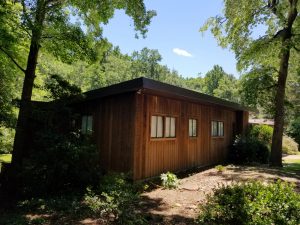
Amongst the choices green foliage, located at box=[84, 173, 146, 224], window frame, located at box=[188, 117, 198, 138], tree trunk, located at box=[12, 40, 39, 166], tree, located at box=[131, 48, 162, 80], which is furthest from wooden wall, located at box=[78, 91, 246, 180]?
tree, located at box=[131, 48, 162, 80]

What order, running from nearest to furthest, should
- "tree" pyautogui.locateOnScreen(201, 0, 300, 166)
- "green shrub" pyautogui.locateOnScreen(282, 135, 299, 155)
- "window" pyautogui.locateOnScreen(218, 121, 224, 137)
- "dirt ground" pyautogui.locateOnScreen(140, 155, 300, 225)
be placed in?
"dirt ground" pyautogui.locateOnScreen(140, 155, 300, 225) → "tree" pyautogui.locateOnScreen(201, 0, 300, 166) → "window" pyautogui.locateOnScreen(218, 121, 224, 137) → "green shrub" pyautogui.locateOnScreen(282, 135, 299, 155)

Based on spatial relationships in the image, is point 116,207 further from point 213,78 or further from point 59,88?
point 213,78

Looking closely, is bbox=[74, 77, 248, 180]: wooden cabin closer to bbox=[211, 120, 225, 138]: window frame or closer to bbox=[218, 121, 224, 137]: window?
bbox=[211, 120, 225, 138]: window frame

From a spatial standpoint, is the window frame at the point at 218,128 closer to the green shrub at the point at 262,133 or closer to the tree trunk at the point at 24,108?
the green shrub at the point at 262,133

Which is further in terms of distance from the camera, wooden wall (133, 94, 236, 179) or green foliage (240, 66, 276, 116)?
green foliage (240, 66, 276, 116)

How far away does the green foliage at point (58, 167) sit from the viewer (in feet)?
24.1

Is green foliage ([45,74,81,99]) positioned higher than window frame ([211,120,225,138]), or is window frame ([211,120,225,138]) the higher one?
green foliage ([45,74,81,99])

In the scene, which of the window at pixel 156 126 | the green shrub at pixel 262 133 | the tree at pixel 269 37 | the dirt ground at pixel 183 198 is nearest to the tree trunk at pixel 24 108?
the window at pixel 156 126

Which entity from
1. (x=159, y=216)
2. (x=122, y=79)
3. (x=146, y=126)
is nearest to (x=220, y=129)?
(x=146, y=126)

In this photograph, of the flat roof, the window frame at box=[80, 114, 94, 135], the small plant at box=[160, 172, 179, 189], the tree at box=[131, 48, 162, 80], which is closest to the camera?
the flat roof

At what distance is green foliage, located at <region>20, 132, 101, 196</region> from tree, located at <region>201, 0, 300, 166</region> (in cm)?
904

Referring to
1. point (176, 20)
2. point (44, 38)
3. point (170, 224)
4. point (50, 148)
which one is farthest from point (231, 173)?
point (176, 20)

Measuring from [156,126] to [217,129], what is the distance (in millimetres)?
5377

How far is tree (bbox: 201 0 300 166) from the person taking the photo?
1258 centimetres
